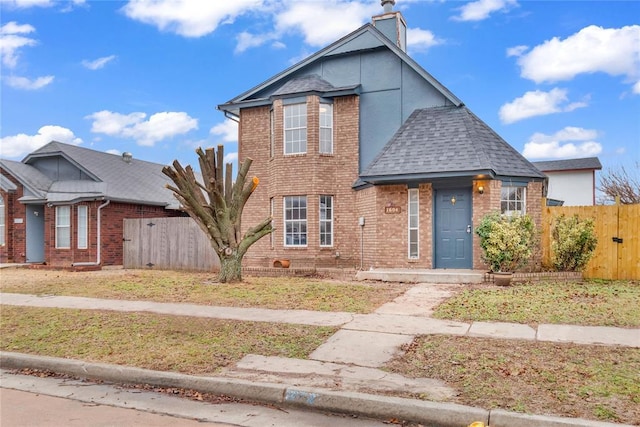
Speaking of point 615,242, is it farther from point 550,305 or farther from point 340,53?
point 340,53

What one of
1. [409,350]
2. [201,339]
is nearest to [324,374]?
[409,350]

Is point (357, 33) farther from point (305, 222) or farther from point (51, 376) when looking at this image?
point (51, 376)

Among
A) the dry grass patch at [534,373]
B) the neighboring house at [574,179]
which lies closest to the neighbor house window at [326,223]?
the dry grass patch at [534,373]

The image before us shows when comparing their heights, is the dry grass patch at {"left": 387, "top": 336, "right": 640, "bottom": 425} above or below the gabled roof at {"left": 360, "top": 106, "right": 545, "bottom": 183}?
A: below

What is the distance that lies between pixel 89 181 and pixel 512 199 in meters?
17.2

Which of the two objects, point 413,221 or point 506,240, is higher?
point 413,221

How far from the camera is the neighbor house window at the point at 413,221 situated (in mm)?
14586

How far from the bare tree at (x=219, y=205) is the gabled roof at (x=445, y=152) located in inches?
159

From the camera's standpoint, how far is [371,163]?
604 inches

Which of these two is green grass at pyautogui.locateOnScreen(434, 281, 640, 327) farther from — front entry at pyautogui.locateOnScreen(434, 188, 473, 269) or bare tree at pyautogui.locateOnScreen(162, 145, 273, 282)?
bare tree at pyautogui.locateOnScreen(162, 145, 273, 282)

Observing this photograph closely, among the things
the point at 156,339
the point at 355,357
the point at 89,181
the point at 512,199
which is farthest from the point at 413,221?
the point at 89,181

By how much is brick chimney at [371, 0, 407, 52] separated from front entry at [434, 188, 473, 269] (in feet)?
23.1

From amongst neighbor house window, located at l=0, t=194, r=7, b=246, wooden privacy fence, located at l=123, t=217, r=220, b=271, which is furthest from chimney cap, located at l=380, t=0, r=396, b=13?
neighbor house window, located at l=0, t=194, r=7, b=246

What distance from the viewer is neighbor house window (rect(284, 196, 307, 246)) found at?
1659 centimetres
